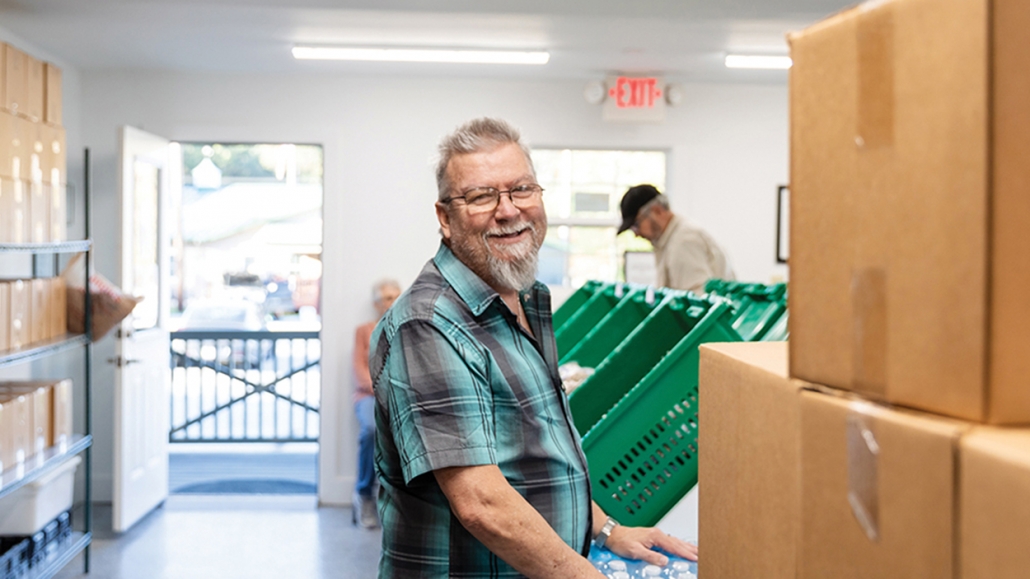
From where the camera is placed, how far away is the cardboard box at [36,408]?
330 cm

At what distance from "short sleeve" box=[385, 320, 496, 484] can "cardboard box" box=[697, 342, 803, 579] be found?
411mm

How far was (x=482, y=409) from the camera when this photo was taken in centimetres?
124

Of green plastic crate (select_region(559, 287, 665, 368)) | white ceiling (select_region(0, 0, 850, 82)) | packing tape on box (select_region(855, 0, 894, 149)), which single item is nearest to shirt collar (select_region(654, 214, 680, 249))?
white ceiling (select_region(0, 0, 850, 82))

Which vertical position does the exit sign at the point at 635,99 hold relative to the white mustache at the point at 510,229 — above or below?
above

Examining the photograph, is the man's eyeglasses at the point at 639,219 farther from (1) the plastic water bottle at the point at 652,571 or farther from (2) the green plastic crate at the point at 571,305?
(1) the plastic water bottle at the point at 652,571

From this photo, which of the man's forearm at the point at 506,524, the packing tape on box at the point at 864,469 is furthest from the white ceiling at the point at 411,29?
the packing tape on box at the point at 864,469

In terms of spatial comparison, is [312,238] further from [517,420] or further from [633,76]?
[517,420]

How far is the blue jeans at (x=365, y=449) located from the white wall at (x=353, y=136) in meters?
0.24

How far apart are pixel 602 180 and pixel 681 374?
385cm

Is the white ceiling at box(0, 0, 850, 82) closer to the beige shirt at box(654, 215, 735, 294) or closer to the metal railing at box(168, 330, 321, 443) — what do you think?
the beige shirt at box(654, 215, 735, 294)

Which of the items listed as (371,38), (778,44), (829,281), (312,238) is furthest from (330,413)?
(312,238)

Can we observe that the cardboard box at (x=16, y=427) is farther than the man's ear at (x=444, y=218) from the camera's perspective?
Yes

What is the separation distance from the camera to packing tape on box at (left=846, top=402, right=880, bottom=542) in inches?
20.3

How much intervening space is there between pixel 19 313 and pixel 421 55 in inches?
88.6
